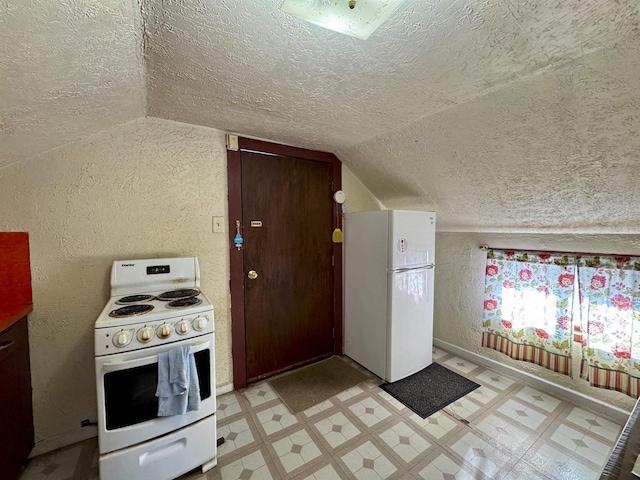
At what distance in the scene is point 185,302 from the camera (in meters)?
1.47

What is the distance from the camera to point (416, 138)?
1.87 meters

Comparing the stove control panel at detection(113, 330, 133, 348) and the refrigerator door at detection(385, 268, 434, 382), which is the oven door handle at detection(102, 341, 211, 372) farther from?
the refrigerator door at detection(385, 268, 434, 382)

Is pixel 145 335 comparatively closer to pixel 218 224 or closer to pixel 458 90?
pixel 218 224

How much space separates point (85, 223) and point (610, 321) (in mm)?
3527

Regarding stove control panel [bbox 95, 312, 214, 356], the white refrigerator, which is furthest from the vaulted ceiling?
stove control panel [bbox 95, 312, 214, 356]

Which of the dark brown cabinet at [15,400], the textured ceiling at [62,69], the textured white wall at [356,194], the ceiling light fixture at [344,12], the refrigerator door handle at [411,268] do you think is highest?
the ceiling light fixture at [344,12]

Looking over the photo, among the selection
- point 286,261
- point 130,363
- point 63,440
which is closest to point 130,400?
point 130,363

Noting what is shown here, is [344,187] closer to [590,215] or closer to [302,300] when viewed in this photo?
[302,300]

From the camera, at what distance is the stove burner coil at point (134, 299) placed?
1.49m

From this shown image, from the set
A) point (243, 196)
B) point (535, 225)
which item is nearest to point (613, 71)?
point (535, 225)

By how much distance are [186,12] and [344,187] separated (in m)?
1.95

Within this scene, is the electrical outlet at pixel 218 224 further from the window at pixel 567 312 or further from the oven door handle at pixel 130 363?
the window at pixel 567 312

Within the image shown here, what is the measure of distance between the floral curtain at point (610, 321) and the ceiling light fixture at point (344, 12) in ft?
7.17

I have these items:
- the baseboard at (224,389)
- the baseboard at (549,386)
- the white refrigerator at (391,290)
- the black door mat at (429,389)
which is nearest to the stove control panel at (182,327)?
the baseboard at (224,389)
